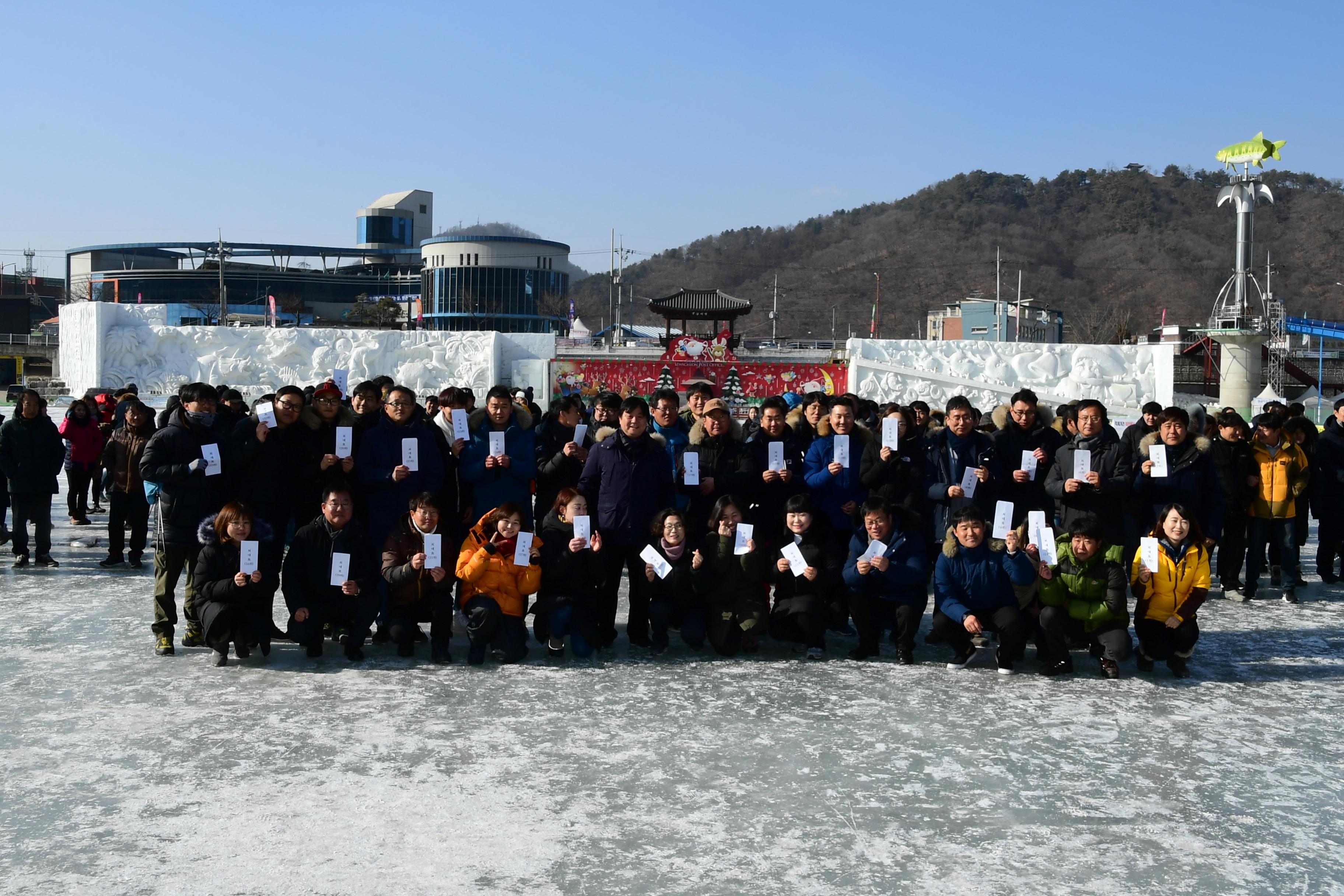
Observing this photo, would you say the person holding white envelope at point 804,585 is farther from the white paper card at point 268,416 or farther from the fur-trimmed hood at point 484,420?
the white paper card at point 268,416

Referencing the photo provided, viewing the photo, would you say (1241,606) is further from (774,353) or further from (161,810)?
(774,353)

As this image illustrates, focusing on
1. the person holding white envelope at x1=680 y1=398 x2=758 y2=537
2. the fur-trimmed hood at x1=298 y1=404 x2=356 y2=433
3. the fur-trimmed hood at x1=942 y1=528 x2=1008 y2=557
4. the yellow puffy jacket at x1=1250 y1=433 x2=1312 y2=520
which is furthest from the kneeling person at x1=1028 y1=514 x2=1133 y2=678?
the fur-trimmed hood at x1=298 y1=404 x2=356 y2=433

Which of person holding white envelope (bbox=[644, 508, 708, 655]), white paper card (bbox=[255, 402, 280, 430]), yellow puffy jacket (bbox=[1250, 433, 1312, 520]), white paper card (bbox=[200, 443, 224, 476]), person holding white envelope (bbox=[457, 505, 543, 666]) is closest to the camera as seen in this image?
person holding white envelope (bbox=[457, 505, 543, 666])

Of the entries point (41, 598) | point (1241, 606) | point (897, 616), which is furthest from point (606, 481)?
point (1241, 606)

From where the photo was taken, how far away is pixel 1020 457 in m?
6.66

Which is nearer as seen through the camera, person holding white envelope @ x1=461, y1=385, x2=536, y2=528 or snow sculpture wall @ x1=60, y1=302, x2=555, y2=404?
person holding white envelope @ x1=461, y1=385, x2=536, y2=528

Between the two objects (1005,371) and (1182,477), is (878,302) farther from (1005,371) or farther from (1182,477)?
(1182,477)

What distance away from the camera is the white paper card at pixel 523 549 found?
18.9ft

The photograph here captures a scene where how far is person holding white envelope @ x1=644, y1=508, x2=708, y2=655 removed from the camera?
5961 mm

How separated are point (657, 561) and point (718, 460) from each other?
0.88 m

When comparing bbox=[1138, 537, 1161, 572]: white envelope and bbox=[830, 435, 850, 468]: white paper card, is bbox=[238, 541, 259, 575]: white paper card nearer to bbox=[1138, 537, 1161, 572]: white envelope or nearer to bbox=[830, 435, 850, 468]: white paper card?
bbox=[830, 435, 850, 468]: white paper card

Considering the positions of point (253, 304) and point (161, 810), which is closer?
point (161, 810)

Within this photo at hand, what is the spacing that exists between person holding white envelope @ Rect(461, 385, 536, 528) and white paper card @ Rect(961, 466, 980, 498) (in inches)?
102

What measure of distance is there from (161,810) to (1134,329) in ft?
227
